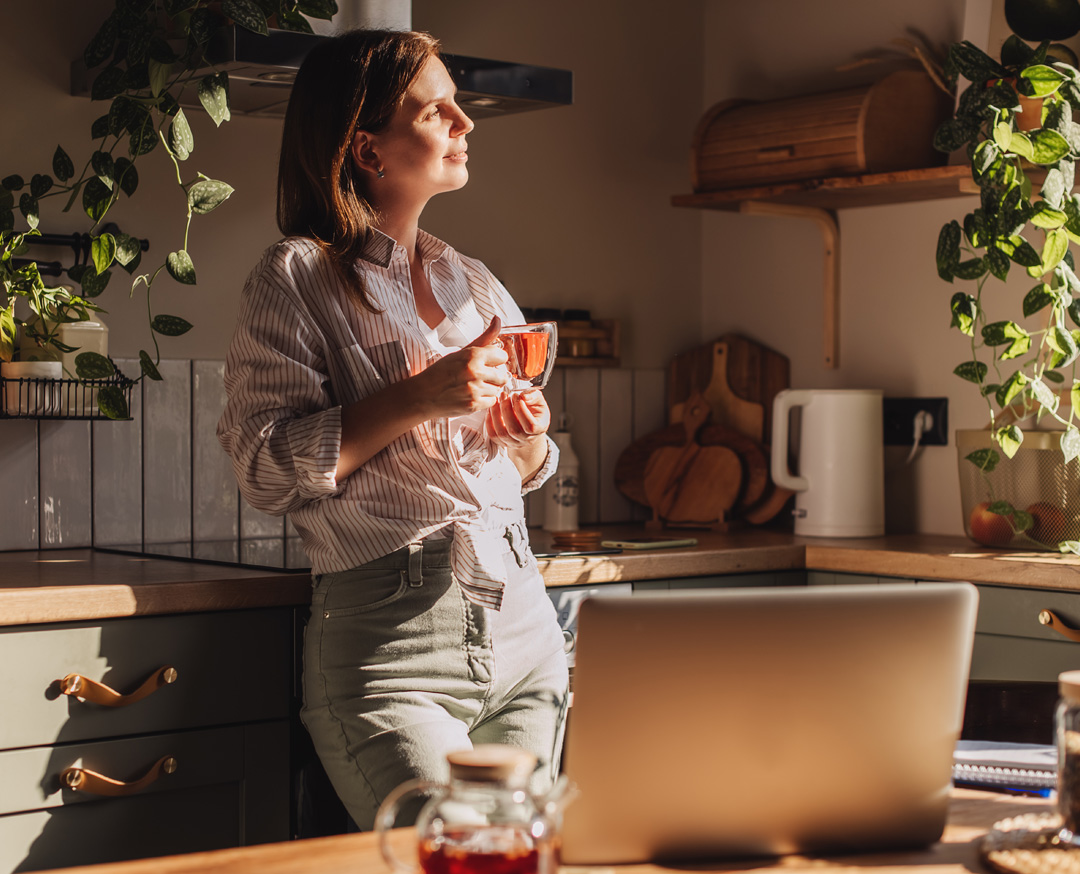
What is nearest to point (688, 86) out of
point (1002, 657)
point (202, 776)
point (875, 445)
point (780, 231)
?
point (780, 231)

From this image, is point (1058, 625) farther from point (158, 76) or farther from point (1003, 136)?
point (158, 76)

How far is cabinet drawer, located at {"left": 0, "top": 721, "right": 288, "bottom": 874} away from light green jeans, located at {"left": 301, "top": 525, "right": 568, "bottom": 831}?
303 millimetres

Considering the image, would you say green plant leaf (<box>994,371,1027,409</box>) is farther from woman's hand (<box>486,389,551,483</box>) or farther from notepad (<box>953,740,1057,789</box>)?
notepad (<box>953,740,1057,789</box>)

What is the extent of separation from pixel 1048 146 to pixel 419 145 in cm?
105

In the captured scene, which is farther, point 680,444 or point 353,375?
point 680,444

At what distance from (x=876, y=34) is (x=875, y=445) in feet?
2.95

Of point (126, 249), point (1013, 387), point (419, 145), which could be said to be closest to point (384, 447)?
point (419, 145)

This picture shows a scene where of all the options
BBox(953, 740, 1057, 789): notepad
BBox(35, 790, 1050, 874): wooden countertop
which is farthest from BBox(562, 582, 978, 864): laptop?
BBox(953, 740, 1057, 789): notepad

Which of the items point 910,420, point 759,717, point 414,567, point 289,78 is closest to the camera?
point 759,717

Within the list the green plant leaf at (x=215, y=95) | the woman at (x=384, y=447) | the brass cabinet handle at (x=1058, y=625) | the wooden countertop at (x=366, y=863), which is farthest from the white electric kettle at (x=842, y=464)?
the wooden countertop at (x=366, y=863)

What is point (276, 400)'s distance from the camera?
4.99 feet

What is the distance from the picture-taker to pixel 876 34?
9.59ft

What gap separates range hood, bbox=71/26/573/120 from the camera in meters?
2.03

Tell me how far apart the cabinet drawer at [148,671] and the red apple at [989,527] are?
1.30 m
